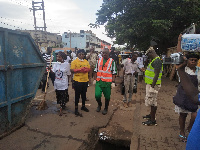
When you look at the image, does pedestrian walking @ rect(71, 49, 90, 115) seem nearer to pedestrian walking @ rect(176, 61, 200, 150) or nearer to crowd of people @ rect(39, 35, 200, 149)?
crowd of people @ rect(39, 35, 200, 149)

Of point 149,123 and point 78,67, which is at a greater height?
point 78,67

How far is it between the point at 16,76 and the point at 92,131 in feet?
6.44

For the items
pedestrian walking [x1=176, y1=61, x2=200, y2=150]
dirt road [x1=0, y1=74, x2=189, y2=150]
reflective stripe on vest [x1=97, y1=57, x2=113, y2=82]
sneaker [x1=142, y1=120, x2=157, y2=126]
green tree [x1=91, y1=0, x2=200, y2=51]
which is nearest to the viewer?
pedestrian walking [x1=176, y1=61, x2=200, y2=150]

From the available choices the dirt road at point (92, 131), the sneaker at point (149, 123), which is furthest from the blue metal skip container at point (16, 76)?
the sneaker at point (149, 123)

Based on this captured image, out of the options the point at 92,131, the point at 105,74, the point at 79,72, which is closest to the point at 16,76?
the point at 79,72

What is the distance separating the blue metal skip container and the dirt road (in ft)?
1.08

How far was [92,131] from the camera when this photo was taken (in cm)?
362

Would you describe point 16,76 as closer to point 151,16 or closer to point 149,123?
point 149,123

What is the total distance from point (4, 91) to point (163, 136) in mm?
3256

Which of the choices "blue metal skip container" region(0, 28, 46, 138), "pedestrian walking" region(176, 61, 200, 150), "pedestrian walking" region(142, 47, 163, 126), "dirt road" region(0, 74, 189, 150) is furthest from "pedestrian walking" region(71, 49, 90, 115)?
"pedestrian walking" region(176, 61, 200, 150)

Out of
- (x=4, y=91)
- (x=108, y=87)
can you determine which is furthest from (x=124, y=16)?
(x=4, y=91)

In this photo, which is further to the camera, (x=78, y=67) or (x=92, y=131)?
(x=78, y=67)

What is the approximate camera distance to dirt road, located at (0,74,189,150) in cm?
305

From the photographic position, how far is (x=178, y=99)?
3.12m
